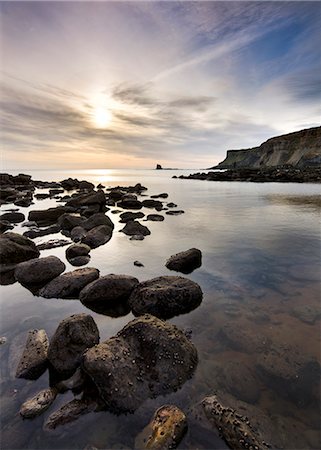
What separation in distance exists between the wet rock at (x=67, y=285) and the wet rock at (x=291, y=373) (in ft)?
18.7

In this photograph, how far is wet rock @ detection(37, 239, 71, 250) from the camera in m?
13.9

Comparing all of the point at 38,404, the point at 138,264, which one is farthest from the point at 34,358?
the point at 138,264

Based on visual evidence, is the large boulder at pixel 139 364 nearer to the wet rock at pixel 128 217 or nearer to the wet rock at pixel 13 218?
the wet rock at pixel 128 217

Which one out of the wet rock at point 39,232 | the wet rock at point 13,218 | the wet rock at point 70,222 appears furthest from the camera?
the wet rock at point 13,218

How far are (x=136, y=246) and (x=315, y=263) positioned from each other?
8.47m

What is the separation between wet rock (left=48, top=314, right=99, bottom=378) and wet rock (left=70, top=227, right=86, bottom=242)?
1015 cm

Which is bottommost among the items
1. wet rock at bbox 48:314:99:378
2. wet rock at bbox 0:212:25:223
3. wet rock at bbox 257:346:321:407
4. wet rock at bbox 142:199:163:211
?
wet rock at bbox 142:199:163:211

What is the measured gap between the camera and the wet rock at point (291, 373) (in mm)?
4773

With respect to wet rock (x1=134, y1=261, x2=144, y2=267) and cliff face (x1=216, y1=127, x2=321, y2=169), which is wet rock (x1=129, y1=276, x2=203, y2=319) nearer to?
wet rock (x1=134, y1=261, x2=144, y2=267)

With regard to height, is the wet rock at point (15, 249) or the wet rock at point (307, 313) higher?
the wet rock at point (15, 249)

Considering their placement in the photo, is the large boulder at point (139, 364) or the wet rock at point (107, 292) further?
the wet rock at point (107, 292)

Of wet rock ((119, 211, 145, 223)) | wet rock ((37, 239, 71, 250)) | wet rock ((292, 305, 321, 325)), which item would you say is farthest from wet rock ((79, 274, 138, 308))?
wet rock ((119, 211, 145, 223))

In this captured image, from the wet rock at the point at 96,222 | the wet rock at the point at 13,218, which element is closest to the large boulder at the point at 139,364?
the wet rock at the point at 96,222

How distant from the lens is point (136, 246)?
1440cm
